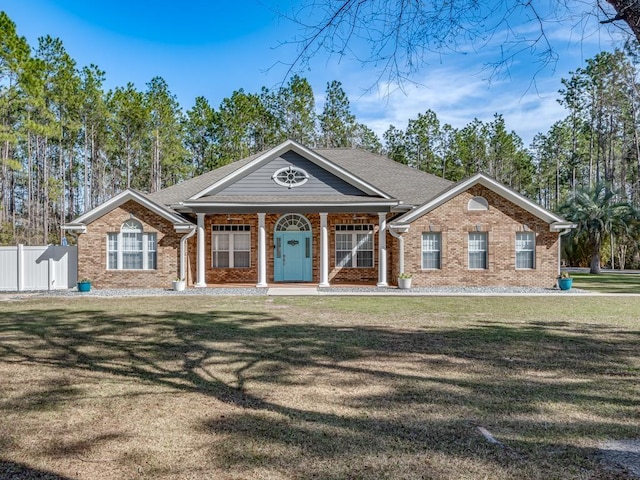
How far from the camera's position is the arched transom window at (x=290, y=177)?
18609 millimetres

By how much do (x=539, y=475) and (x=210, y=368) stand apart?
4350 mm

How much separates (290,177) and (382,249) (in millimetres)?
4894

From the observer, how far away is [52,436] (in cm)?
398

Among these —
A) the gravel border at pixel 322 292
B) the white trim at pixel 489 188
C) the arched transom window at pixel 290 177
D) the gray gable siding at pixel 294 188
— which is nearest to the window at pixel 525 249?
the white trim at pixel 489 188

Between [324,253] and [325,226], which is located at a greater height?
[325,226]

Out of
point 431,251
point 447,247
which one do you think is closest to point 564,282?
point 447,247

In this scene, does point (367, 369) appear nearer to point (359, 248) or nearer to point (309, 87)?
point (359, 248)

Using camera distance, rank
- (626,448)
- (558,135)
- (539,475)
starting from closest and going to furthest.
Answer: (539,475) < (626,448) < (558,135)

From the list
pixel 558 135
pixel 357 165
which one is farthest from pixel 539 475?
pixel 558 135

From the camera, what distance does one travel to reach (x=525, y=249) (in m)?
18.3

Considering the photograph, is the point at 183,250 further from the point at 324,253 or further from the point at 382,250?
the point at 382,250

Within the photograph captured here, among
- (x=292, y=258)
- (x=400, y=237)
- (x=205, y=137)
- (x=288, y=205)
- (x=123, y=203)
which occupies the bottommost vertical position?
(x=292, y=258)

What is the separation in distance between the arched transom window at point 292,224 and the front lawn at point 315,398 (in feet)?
32.1

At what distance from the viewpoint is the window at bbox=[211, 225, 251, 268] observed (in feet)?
64.4
